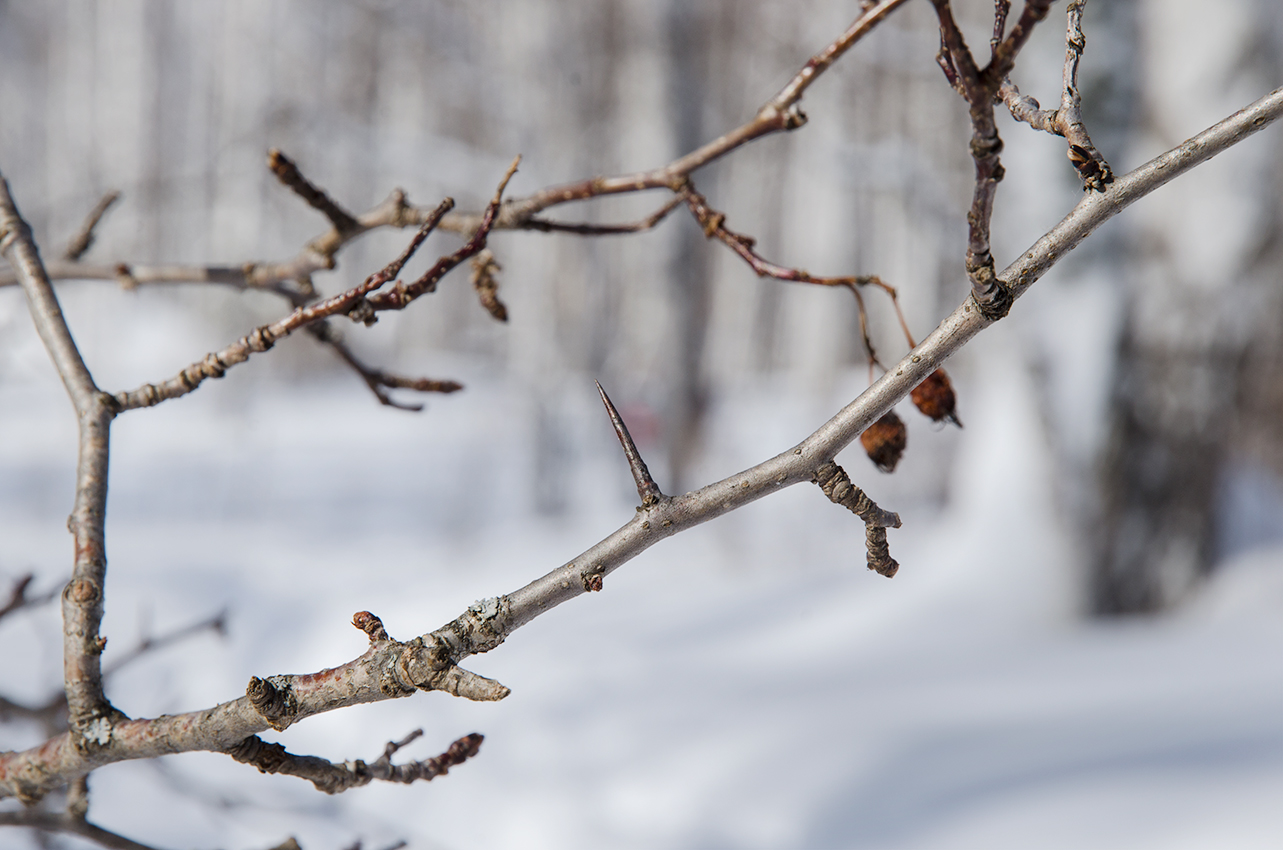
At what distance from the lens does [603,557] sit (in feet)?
1.83

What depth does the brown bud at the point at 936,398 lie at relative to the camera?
0.80m

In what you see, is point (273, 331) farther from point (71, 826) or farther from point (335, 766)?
point (71, 826)

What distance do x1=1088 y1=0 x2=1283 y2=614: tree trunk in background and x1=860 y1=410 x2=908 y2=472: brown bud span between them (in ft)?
8.93

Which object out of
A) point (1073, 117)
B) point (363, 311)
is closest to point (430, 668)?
point (363, 311)

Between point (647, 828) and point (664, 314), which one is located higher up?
point (664, 314)

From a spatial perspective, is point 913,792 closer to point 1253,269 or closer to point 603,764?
point 603,764

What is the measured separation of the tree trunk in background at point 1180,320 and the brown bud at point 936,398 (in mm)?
2706

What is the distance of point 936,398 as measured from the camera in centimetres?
80

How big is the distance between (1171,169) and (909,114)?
15.6m

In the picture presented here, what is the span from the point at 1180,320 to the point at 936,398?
9.32 ft

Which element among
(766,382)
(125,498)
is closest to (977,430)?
(125,498)

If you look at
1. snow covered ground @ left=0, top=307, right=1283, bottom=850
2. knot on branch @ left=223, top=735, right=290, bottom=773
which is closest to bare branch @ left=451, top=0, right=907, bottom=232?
knot on branch @ left=223, top=735, right=290, bottom=773

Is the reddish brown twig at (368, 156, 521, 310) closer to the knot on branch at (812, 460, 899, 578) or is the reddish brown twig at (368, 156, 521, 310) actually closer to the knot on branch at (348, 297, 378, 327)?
the knot on branch at (348, 297, 378, 327)

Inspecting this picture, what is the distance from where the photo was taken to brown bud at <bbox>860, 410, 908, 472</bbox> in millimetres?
800
